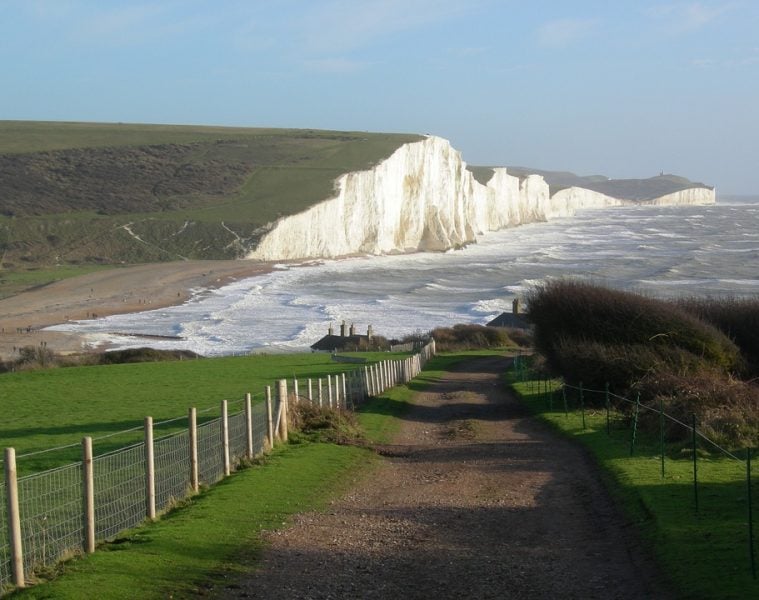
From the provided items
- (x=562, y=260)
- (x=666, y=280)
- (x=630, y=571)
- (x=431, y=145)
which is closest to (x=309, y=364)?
Answer: (x=630, y=571)

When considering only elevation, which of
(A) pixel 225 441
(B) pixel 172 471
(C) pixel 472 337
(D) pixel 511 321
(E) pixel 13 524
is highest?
(E) pixel 13 524

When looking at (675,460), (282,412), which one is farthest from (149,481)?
(675,460)

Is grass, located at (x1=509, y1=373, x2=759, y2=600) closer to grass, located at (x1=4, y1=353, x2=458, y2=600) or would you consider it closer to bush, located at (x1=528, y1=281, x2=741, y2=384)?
grass, located at (x1=4, y1=353, x2=458, y2=600)

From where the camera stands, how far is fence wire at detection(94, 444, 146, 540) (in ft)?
37.2

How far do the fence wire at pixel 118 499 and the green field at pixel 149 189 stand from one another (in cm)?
6411

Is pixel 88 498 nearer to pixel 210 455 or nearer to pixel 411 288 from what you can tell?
pixel 210 455

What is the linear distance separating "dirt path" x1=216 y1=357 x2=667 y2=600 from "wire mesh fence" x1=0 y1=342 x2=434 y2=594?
1.86 m

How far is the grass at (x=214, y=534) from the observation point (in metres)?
8.80

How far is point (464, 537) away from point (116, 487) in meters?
4.07

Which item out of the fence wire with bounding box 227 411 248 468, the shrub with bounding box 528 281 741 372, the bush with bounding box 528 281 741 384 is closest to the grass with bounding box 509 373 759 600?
the fence wire with bounding box 227 411 248 468

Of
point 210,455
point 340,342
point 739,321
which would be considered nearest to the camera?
point 210,455

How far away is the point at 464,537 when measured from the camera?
11.4 metres

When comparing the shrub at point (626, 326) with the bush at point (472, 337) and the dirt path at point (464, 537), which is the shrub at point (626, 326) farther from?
the bush at point (472, 337)

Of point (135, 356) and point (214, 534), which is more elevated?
point (214, 534)
